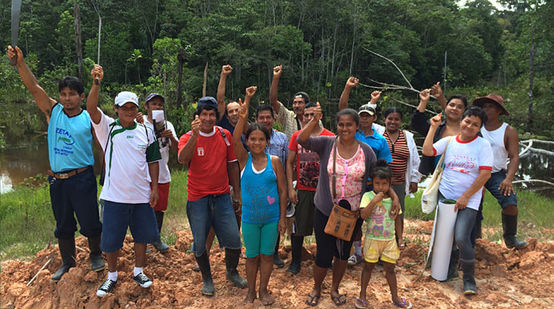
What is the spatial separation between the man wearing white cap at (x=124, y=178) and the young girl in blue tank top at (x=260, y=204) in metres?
0.91

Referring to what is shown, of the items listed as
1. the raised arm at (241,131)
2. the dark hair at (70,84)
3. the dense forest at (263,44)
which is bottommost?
the raised arm at (241,131)

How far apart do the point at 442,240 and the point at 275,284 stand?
185 centimetres

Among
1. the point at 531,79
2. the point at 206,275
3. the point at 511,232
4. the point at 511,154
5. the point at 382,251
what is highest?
the point at 531,79

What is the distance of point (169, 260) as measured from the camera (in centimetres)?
427

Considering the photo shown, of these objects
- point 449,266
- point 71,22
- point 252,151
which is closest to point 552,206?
point 449,266

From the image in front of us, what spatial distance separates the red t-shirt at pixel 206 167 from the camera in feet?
11.3

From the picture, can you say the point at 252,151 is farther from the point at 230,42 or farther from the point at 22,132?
the point at 230,42

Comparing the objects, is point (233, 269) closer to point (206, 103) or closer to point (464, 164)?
point (206, 103)

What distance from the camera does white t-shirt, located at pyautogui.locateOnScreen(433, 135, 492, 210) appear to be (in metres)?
3.60

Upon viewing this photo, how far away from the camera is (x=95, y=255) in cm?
376

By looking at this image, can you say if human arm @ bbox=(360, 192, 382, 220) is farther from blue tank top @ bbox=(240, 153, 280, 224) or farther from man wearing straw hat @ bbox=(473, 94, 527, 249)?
man wearing straw hat @ bbox=(473, 94, 527, 249)

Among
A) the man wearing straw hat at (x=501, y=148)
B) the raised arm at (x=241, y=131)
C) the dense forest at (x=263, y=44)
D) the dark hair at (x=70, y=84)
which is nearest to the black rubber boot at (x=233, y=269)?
the raised arm at (x=241, y=131)

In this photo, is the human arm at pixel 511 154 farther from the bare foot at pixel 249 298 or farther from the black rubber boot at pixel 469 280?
the bare foot at pixel 249 298

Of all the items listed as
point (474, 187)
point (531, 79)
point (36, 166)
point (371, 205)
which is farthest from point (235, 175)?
point (531, 79)
